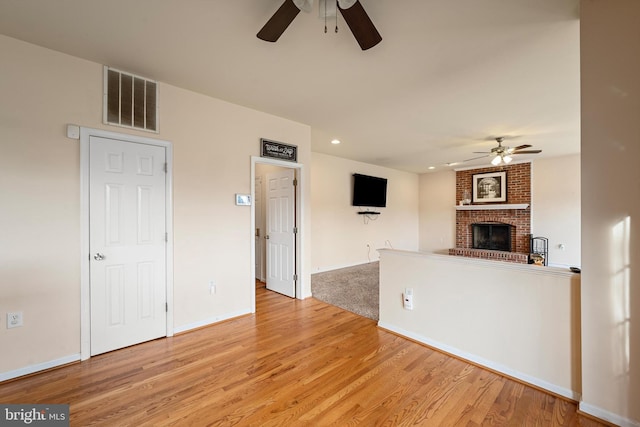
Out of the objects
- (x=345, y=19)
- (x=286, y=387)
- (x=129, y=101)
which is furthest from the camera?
(x=129, y=101)

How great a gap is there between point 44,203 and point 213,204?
4.61 feet

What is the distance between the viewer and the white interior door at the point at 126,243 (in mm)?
2465

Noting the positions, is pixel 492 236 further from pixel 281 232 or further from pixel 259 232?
pixel 259 232

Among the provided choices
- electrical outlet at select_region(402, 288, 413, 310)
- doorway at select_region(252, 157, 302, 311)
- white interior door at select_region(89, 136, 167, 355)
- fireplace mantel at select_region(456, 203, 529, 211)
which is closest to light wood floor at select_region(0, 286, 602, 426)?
white interior door at select_region(89, 136, 167, 355)

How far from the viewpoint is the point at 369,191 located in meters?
6.84

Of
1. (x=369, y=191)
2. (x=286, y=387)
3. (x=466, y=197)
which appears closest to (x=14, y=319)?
(x=286, y=387)

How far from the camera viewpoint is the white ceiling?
71.1 inches

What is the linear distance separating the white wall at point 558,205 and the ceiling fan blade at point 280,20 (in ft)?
24.4

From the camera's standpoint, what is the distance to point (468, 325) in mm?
2393

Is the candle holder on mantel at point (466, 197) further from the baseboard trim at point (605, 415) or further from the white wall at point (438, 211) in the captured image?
the baseboard trim at point (605, 415)

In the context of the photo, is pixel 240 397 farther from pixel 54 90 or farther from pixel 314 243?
pixel 314 243

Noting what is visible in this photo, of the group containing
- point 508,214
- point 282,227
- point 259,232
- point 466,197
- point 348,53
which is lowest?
point 259,232

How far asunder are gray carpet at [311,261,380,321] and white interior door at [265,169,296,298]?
591 millimetres

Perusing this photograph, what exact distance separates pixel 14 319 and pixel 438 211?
8.86m
